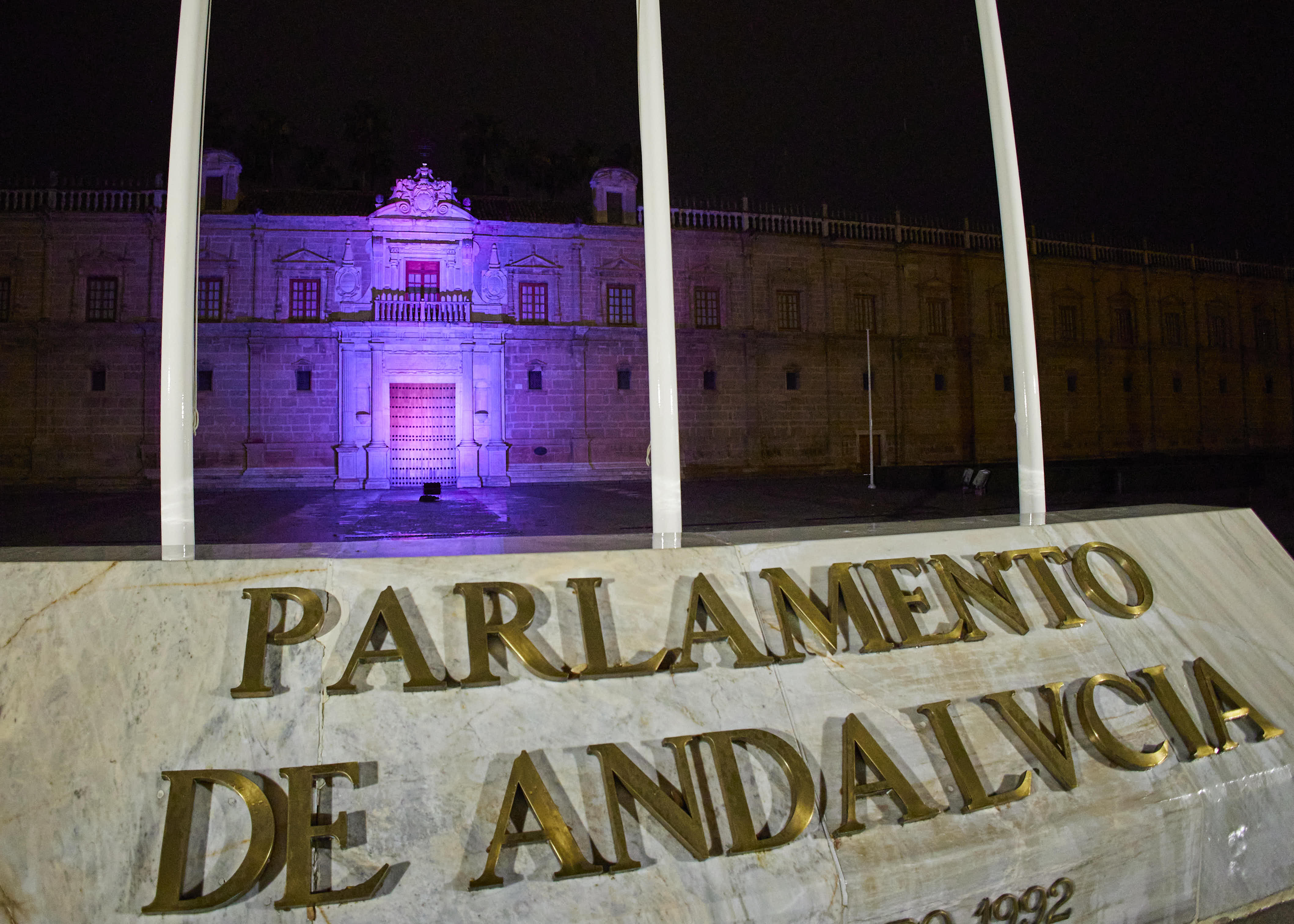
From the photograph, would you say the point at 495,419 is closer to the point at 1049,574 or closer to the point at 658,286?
the point at 658,286

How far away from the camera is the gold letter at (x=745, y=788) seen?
176cm

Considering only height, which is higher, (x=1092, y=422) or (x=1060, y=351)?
(x=1060, y=351)

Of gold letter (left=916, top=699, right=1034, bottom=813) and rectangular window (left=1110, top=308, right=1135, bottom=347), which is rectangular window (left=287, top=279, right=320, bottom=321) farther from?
rectangular window (left=1110, top=308, right=1135, bottom=347)

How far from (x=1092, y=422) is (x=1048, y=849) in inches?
1312

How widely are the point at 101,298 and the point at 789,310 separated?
2310 cm

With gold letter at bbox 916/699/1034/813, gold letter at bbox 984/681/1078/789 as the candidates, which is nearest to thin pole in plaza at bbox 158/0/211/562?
gold letter at bbox 916/699/1034/813

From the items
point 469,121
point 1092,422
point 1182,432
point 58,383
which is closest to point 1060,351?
point 1092,422

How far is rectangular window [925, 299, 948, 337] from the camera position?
28.1 m

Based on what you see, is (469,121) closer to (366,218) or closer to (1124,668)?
(366,218)

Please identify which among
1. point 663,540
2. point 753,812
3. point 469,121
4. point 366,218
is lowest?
point 753,812

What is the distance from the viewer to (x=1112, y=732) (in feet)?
7.22

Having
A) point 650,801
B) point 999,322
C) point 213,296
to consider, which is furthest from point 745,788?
point 999,322

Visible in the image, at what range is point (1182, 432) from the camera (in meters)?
31.7

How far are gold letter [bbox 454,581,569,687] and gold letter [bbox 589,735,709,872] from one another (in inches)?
10.1
